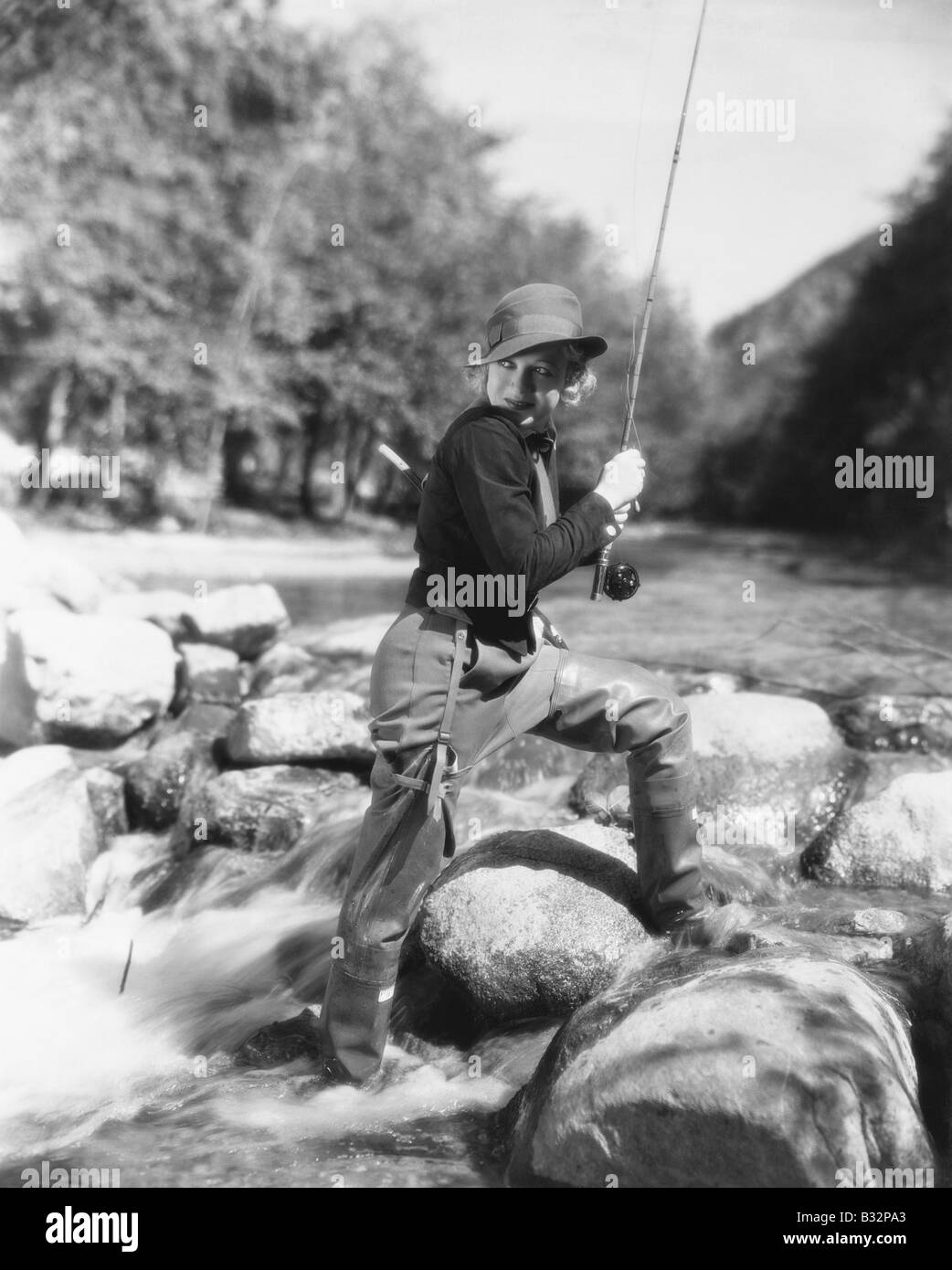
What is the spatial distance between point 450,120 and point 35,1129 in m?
28.9

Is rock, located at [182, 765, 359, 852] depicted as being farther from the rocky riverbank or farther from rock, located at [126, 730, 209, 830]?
rock, located at [126, 730, 209, 830]

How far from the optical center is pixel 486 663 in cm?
360

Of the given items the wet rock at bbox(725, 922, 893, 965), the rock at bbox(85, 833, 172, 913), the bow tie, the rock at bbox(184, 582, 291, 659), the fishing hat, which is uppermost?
the fishing hat

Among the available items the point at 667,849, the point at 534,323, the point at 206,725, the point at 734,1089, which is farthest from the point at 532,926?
the point at 206,725

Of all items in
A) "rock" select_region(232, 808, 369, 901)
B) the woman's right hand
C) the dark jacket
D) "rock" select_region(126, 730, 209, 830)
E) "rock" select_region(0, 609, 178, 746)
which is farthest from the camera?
"rock" select_region(0, 609, 178, 746)

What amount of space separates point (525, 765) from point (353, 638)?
3.36m

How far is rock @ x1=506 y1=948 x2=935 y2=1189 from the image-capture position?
2969 mm

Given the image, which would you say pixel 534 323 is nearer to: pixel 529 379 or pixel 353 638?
pixel 529 379

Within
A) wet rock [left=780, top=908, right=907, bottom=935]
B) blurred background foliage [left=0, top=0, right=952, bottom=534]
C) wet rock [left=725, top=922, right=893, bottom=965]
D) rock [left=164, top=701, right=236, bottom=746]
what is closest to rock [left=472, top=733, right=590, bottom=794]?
rock [left=164, top=701, right=236, bottom=746]

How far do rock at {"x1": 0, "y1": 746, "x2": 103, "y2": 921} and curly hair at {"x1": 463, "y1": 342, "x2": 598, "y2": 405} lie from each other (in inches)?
145

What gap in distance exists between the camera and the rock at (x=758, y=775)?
18.6 ft

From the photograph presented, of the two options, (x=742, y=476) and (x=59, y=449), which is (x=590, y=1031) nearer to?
(x=59, y=449)

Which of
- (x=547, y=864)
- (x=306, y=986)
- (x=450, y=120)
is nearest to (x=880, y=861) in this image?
(x=547, y=864)

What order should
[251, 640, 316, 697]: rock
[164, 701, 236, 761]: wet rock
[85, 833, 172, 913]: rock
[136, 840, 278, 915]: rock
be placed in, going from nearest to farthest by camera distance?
[136, 840, 278, 915]: rock
[85, 833, 172, 913]: rock
[164, 701, 236, 761]: wet rock
[251, 640, 316, 697]: rock
